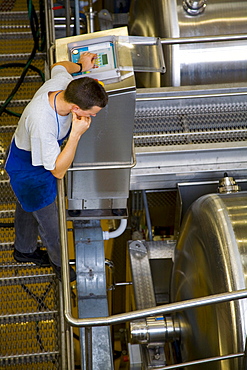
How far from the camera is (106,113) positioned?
9.30 ft

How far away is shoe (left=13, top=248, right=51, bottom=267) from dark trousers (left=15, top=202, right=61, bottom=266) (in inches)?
1.9

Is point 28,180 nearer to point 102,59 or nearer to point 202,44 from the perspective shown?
point 102,59

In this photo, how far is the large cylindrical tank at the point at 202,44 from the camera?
14.4 feet

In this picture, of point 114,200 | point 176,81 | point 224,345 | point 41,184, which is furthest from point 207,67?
point 224,345

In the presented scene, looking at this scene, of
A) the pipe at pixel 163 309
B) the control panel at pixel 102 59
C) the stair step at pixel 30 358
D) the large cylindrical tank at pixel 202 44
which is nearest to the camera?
the pipe at pixel 163 309

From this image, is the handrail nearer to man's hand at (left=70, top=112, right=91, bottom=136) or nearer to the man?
the man

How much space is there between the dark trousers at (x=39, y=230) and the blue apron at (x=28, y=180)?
0.09m

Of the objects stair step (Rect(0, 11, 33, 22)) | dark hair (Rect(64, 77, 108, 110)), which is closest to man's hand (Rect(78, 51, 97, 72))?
dark hair (Rect(64, 77, 108, 110))

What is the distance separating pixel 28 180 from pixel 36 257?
32.3 inches

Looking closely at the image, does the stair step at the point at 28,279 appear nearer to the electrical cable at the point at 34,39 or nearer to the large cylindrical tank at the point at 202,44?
the electrical cable at the point at 34,39

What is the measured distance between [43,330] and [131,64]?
1.95m

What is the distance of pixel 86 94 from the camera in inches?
97.5

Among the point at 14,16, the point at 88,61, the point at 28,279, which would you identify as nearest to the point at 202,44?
the point at 88,61

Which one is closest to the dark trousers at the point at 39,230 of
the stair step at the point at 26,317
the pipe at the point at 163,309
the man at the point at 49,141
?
the man at the point at 49,141
